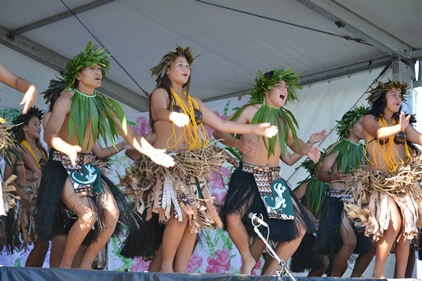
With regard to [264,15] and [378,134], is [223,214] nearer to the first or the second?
[378,134]

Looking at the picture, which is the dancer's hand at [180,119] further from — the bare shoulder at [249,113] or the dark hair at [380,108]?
the dark hair at [380,108]

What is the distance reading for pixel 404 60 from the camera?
6.27m

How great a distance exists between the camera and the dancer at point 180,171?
455 centimetres

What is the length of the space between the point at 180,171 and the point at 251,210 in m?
0.57

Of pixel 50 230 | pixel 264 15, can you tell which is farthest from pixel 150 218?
pixel 264 15

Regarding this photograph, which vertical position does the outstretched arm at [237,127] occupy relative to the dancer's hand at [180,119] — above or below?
above

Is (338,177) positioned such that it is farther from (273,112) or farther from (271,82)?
(271,82)

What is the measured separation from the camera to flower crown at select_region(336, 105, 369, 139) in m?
6.08

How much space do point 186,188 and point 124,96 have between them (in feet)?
8.51

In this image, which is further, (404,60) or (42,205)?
(404,60)

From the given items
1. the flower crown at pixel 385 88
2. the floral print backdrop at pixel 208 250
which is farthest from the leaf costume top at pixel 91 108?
the floral print backdrop at pixel 208 250

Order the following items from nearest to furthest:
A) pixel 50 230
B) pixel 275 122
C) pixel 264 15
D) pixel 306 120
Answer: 1. pixel 50 230
2. pixel 275 122
3. pixel 264 15
4. pixel 306 120

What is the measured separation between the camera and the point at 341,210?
18.5ft

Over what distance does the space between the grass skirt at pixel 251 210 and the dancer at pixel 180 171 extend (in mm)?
250
